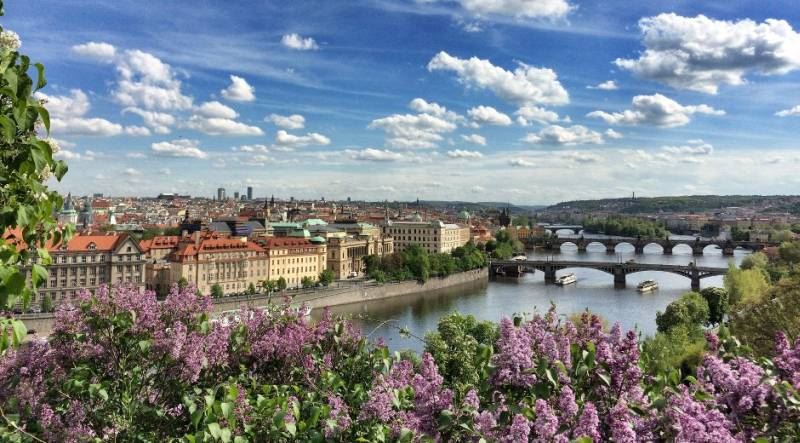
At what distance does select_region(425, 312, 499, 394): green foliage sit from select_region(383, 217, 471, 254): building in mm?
45193

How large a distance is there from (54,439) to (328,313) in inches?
72.9

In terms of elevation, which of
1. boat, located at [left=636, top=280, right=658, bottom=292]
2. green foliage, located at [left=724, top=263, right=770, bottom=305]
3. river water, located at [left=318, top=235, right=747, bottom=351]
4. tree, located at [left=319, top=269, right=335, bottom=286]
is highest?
green foliage, located at [left=724, top=263, right=770, bottom=305]

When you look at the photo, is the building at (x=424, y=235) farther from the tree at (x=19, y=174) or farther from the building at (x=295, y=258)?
the tree at (x=19, y=174)

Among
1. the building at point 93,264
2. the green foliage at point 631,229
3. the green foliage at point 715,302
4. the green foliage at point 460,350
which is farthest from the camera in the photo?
the green foliage at point 631,229

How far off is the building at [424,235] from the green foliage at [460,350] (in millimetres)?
45193

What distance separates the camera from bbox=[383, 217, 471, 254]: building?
6688 centimetres

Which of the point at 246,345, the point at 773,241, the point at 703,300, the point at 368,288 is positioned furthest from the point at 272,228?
the point at 773,241

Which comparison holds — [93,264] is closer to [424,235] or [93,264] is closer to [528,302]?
[528,302]

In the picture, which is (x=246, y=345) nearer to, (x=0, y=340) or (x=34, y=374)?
(x=34, y=374)

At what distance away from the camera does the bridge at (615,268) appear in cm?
4666

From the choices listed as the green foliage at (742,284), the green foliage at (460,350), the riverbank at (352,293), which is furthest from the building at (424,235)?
the green foliage at (460,350)

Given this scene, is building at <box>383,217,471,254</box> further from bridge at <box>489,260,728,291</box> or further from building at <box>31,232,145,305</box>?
building at <box>31,232,145,305</box>

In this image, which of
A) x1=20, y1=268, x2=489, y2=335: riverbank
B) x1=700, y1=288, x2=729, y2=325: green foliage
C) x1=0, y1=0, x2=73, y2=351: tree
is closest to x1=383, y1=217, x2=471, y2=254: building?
x1=20, y1=268, x2=489, y2=335: riverbank

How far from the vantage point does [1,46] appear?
2.53 metres
